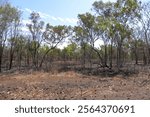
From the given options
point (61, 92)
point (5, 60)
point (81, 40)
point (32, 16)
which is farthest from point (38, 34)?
point (61, 92)

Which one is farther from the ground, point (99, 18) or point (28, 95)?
point (99, 18)

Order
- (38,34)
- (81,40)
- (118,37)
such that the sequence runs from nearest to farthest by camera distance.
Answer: (118,37), (81,40), (38,34)

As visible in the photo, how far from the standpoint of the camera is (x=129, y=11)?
106ft

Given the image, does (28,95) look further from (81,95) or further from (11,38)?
(11,38)

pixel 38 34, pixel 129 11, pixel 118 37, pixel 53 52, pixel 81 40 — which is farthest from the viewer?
pixel 53 52

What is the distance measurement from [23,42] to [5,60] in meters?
8.19

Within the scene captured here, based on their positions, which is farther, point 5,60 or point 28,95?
point 5,60

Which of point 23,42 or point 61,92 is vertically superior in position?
point 23,42

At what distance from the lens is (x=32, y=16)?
44.3 m

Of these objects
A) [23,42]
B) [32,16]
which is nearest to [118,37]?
[32,16]

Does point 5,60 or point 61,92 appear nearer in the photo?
point 61,92

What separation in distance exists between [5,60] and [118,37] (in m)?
26.7

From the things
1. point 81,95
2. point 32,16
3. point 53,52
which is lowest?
point 81,95

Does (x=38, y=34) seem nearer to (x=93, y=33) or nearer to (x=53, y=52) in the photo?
(x=93, y=33)
